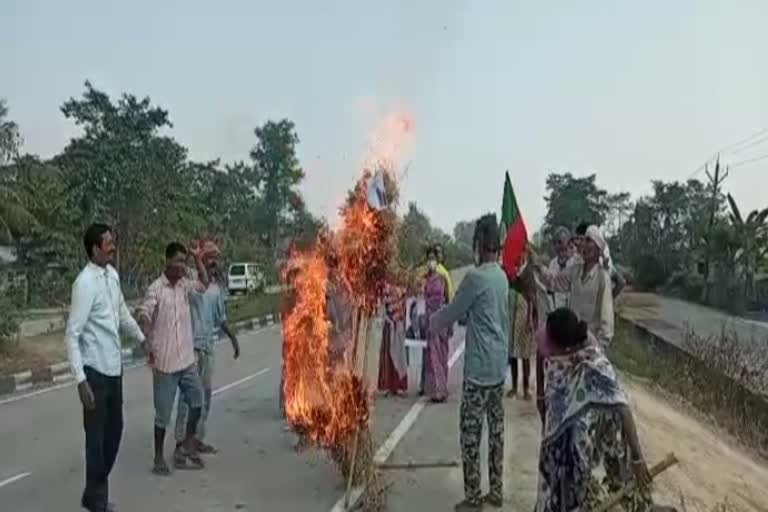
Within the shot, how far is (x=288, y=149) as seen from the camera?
63156 millimetres

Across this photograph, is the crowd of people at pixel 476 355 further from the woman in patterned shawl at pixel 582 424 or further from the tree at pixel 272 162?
the tree at pixel 272 162

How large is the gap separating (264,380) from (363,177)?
321 inches

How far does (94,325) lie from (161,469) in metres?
2.22

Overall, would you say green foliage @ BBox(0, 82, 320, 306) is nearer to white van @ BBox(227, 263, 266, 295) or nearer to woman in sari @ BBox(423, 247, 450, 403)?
white van @ BBox(227, 263, 266, 295)

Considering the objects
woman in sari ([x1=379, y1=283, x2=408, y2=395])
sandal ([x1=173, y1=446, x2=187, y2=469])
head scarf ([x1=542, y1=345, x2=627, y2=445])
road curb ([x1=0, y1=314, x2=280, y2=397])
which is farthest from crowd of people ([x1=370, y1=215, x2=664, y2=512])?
road curb ([x1=0, y1=314, x2=280, y2=397])

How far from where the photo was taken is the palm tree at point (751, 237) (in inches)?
1596

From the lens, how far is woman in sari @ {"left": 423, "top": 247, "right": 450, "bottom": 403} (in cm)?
1186

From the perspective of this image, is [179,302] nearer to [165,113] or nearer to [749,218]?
[165,113]

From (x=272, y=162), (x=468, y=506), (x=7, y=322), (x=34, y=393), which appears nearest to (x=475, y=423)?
(x=468, y=506)

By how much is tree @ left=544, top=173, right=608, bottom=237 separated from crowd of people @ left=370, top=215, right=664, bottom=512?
5353cm

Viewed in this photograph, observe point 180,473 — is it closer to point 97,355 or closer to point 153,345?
point 153,345

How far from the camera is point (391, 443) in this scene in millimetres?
9125

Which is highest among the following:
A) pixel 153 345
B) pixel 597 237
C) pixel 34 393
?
pixel 597 237

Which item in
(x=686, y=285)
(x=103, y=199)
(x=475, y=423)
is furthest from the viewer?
(x=686, y=285)
